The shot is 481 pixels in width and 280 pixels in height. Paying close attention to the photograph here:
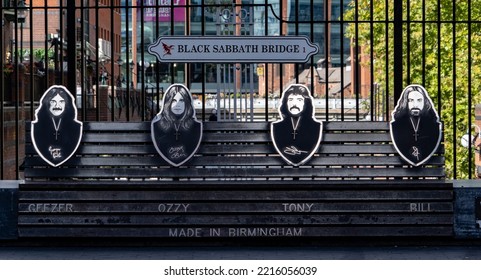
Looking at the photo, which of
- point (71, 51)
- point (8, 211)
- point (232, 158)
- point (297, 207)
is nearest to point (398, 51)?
point (297, 207)

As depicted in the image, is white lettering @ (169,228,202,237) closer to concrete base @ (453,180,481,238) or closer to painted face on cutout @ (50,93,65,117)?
painted face on cutout @ (50,93,65,117)

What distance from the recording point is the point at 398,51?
1262 cm

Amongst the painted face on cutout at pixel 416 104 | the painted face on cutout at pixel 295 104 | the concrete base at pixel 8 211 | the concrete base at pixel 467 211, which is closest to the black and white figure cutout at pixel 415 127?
the painted face on cutout at pixel 416 104

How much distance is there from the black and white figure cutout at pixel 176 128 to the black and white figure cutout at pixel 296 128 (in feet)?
2.75

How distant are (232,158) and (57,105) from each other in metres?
1.89

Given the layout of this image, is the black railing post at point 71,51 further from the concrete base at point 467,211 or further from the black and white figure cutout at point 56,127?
the concrete base at point 467,211

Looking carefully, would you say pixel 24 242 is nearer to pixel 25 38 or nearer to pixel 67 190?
pixel 67 190

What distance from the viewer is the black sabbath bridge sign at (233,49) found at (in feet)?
40.6

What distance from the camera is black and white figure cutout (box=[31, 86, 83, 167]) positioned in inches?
474

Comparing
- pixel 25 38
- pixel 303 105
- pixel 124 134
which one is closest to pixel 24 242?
pixel 124 134

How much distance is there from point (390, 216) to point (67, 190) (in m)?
3.34
